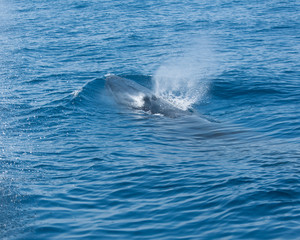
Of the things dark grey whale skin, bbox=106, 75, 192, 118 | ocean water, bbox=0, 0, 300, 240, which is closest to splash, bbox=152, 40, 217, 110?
ocean water, bbox=0, 0, 300, 240

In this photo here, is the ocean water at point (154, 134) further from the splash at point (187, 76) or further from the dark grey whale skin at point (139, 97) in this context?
the dark grey whale skin at point (139, 97)

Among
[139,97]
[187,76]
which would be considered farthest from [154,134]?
[187,76]

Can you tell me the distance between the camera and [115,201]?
14312mm

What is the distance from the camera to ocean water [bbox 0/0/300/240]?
13.1m

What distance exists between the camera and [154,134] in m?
20.3

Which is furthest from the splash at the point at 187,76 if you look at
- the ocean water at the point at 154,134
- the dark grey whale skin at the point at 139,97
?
the dark grey whale skin at the point at 139,97

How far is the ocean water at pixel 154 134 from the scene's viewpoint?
13141mm

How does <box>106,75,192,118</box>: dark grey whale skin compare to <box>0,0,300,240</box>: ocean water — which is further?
<box>106,75,192,118</box>: dark grey whale skin

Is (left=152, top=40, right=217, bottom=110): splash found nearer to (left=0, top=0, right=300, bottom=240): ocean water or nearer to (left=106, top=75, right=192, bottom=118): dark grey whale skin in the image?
(left=0, top=0, right=300, bottom=240): ocean water

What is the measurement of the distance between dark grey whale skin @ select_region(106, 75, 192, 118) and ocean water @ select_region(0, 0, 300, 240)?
0.59 m

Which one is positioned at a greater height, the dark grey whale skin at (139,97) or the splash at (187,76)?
the dark grey whale skin at (139,97)

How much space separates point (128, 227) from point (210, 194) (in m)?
2.96

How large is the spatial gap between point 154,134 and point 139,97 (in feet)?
14.4

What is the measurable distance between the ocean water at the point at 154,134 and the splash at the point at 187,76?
0.26 ft
